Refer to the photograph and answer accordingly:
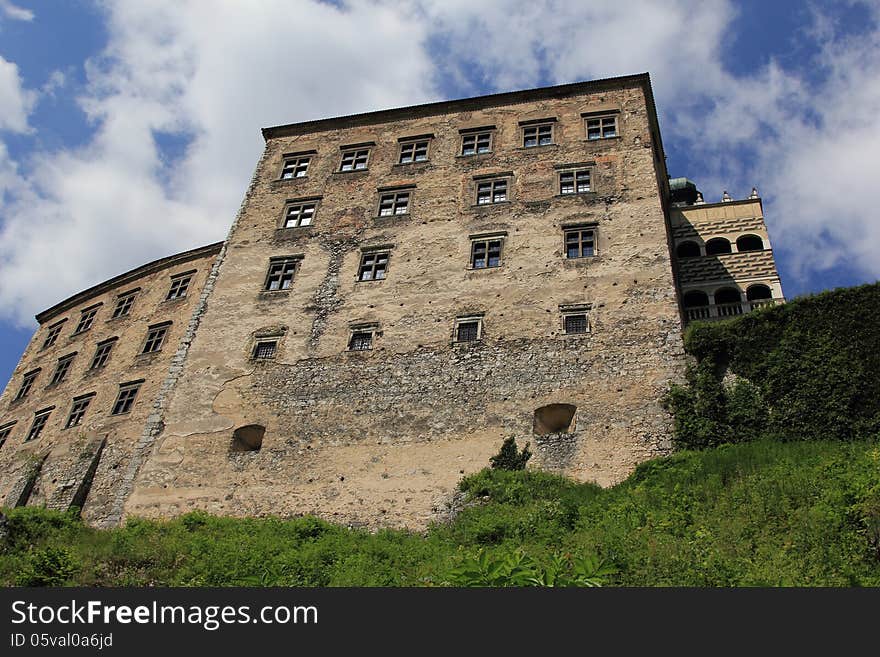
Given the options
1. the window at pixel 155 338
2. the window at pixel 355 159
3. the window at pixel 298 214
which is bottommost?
the window at pixel 155 338

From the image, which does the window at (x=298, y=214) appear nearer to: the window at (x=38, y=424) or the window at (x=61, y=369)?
the window at (x=61, y=369)

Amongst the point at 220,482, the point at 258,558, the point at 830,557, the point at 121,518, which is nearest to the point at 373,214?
the point at 220,482

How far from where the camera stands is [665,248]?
2256 centimetres

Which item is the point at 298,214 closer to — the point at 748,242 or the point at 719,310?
the point at 719,310

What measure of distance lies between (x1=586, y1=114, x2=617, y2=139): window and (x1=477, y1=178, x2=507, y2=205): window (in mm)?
3522

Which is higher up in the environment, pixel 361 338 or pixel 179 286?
pixel 179 286

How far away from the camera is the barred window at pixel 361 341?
74.3 ft

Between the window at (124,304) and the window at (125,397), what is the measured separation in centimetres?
483

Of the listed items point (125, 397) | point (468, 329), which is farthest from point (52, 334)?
point (468, 329)

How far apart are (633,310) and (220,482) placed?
459 inches

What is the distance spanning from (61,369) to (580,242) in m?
20.0

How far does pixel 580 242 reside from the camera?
23.6 meters

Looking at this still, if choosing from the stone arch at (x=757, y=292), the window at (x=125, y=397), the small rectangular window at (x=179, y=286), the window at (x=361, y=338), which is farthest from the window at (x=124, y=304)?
the stone arch at (x=757, y=292)

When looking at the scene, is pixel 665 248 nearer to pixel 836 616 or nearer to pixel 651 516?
pixel 651 516
